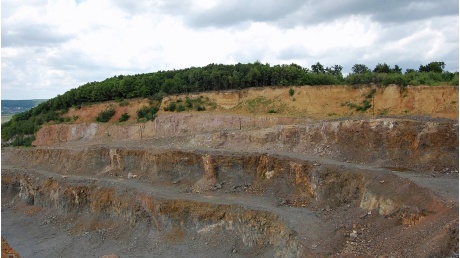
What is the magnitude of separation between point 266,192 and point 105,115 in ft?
104

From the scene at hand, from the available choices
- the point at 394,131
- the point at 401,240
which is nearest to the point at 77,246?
the point at 401,240

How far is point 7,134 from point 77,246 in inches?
1561

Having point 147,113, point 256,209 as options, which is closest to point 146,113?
point 147,113

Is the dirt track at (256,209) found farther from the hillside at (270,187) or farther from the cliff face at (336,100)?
the cliff face at (336,100)

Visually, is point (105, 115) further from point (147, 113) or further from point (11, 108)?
point (11, 108)

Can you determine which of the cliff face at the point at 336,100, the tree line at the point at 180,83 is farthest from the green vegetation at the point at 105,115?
the cliff face at the point at 336,100

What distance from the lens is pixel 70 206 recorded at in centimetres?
2827

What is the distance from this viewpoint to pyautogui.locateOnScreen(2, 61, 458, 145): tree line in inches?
1938

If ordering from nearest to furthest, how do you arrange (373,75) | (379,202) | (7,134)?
(379,202) → (373,75) → (7,134)

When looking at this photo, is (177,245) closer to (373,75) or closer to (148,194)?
(148,194)

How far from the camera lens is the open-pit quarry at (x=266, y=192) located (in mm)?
16734

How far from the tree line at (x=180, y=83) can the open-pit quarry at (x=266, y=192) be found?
11551mm

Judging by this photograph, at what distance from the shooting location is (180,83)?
53.8m

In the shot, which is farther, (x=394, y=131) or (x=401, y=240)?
(x=394, y=131)
